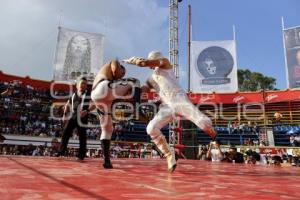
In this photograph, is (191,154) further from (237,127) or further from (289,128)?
(289,128)

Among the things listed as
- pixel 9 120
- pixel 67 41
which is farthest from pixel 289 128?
pixel 9 120

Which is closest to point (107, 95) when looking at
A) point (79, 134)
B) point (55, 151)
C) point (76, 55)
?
point (79, 134)

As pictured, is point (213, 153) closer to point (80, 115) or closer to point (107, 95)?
point (80, 115)

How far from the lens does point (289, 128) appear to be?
19.8 meters

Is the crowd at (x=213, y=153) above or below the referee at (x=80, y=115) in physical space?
below

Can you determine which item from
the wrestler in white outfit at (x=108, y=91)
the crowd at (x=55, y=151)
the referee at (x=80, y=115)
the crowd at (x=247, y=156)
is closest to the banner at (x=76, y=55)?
the crowd at (x=55, y=151)

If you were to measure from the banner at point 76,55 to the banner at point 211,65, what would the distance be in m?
5.44

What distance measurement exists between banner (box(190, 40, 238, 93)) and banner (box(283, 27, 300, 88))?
11.0 ft

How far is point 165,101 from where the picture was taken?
4.01 m

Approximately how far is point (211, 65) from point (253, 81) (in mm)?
25284

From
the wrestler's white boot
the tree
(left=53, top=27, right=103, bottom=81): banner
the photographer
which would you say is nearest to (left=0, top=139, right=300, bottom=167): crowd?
the photographer

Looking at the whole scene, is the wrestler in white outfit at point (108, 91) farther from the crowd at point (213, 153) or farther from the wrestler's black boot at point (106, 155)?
the crowd at point (213, 153)

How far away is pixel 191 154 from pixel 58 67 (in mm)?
9212

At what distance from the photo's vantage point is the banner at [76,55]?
55.8 ft
